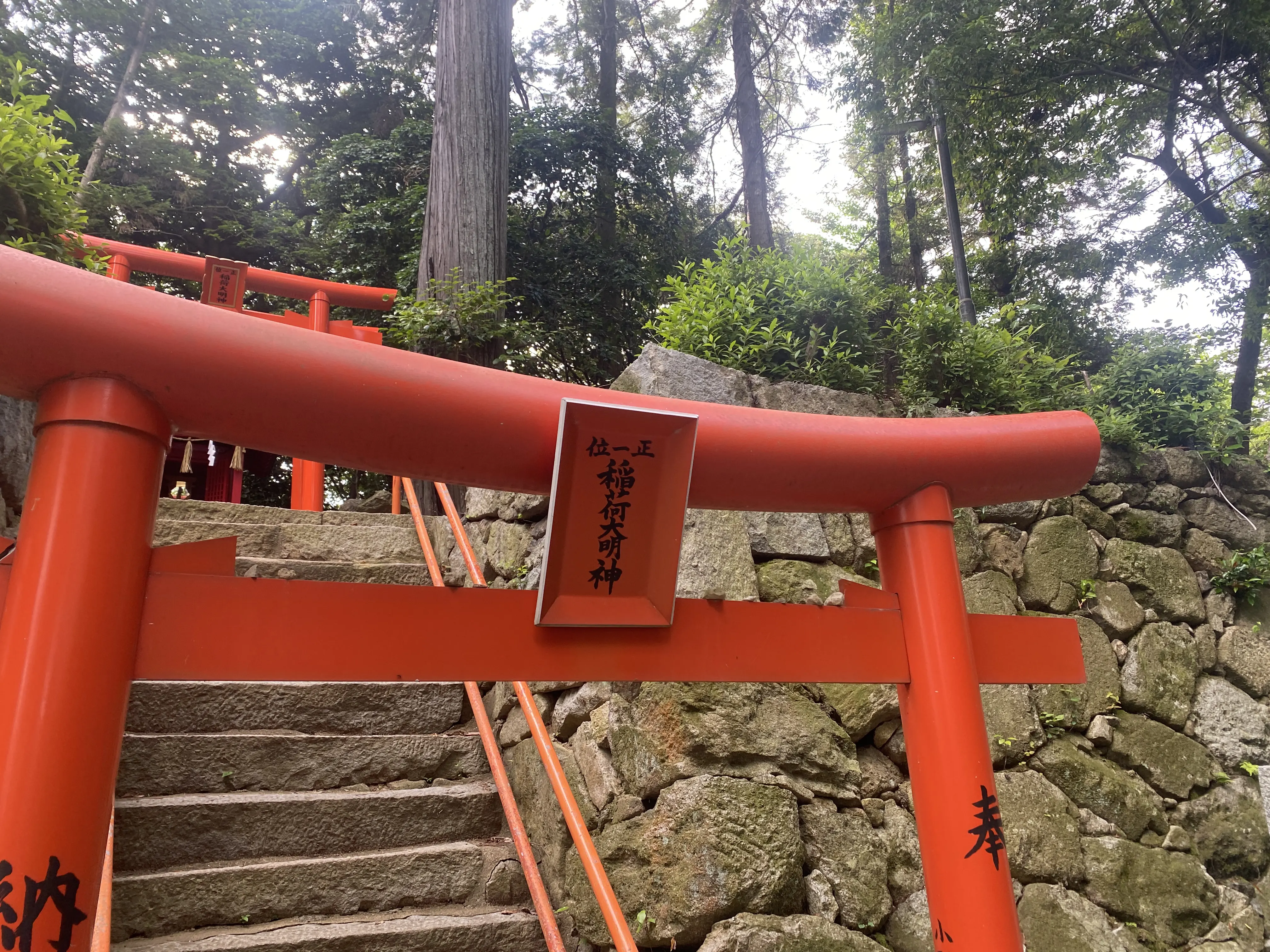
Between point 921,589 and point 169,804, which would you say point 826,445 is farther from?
point 169,804

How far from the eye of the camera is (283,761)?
2.81m

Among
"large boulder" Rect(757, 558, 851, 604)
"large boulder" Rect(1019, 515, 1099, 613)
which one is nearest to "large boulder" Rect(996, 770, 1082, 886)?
"large boulder" Rect(1019, 515, 1099, 613)

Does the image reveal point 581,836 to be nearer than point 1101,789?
Yes

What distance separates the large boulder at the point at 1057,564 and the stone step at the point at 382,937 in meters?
2.89

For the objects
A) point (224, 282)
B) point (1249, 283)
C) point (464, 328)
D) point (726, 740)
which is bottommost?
point (726, 740)

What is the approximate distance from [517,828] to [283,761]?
0.91m

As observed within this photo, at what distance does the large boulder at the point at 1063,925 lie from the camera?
9.54 feet

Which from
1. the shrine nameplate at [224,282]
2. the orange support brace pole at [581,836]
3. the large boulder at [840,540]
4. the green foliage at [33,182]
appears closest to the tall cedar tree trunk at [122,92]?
the shrine nameplate at [224,282]

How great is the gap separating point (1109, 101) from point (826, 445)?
7200 mm

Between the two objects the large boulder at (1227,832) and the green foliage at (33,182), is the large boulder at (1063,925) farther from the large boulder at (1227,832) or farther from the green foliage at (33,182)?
the green foliage at (33,182)

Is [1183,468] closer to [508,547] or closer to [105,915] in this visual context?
[508,547]

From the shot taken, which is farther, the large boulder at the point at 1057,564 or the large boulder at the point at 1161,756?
the large boulder at the point at 1057,564

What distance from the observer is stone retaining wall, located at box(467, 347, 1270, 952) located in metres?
2.43

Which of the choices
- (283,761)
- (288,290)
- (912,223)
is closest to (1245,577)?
(283,761)
